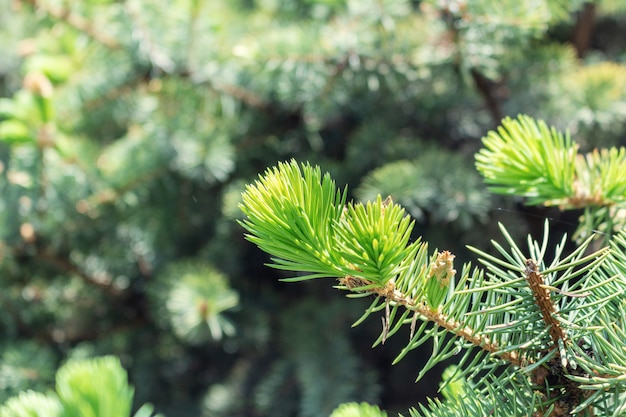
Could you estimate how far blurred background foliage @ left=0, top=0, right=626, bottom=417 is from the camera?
1.69ft

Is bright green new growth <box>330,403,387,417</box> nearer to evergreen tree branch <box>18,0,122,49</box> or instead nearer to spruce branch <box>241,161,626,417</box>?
spruce branch <box>241,161,626,417</box>

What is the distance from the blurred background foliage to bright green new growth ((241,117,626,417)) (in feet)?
0.84

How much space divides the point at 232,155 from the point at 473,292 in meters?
0.43

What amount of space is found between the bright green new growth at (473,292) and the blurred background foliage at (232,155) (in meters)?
0.25

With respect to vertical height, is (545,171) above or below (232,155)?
above

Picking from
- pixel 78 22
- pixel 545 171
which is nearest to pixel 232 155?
pixel 78 22

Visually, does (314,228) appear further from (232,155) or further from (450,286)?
(232,155)

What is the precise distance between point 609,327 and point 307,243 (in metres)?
0.11

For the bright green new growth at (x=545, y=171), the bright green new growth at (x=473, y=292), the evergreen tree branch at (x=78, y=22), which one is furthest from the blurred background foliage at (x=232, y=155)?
the bright green new growth at (x=473, y=292)

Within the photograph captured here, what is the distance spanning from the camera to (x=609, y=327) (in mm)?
199

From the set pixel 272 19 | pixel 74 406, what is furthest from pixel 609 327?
pixel 272 19

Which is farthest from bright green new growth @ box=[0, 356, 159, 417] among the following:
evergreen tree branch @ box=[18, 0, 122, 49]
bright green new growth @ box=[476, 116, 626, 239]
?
evergreen tree branch @ box=[18, 0, 122, 49]

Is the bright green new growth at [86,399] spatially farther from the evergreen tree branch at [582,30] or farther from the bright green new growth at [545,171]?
the evergreen tree branch at [582,30]

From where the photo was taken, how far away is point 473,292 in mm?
203
